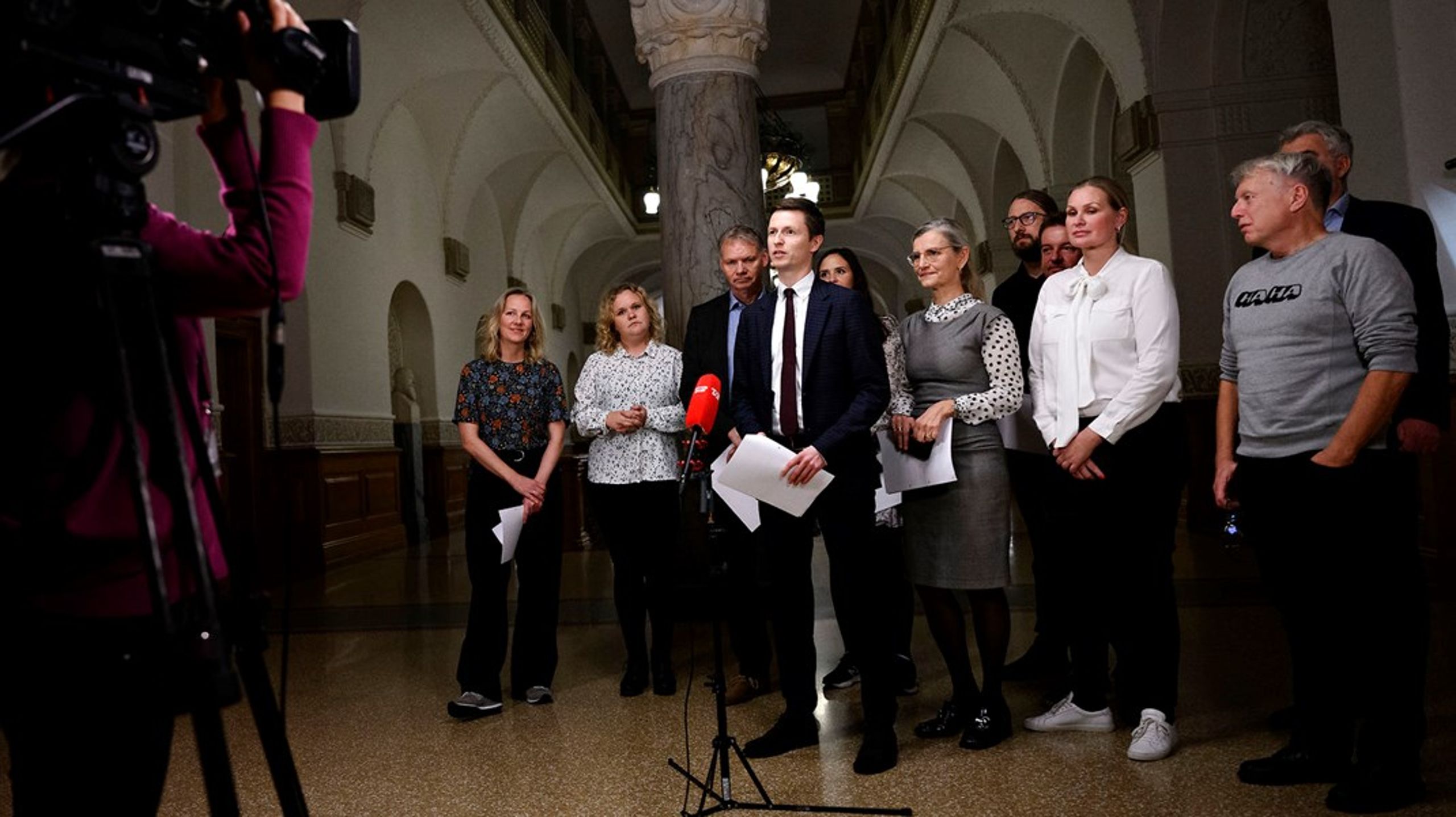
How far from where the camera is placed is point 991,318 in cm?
321

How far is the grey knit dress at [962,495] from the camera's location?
3.11 meters

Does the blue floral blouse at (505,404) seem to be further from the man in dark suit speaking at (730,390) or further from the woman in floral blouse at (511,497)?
the man in dark suit speaking at (730,390)

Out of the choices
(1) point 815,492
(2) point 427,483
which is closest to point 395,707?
(1) point 815,492

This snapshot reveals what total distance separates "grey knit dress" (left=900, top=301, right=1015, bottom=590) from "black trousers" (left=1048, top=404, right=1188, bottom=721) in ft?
0.81

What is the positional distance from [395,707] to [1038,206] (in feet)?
10.5

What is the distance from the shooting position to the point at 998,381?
3156 mm

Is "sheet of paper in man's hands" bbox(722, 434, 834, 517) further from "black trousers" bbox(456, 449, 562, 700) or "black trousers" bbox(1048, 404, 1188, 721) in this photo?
"black trousers" bbox(456, 449, 562, 700)

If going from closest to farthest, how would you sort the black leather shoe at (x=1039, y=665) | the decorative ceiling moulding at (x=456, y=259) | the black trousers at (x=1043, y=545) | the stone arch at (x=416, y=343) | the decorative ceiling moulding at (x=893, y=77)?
1. the black trousers at (x=1043, y=545)
2. the black leather shoe at (x=1039, y=665)
3. the decorative ceiling moulding at (x=893, y=77)
4. the stone arch at (x=416, y=343)
5. the decorative ceiling moulding at (x=456, y=259)

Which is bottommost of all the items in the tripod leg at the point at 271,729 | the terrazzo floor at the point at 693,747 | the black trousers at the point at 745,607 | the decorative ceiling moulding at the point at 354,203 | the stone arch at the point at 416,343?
the terrazzo floor at the point at 693,747

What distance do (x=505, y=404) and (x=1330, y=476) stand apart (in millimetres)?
2768

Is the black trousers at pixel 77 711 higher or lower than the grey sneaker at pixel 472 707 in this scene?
higher

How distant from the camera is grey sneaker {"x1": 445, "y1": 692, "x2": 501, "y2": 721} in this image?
3.74 m

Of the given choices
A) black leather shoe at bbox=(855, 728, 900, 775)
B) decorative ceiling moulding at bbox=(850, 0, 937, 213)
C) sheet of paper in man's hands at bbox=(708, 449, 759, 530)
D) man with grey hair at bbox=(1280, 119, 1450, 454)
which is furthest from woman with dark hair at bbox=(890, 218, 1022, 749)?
decorative ceiling moulding at bbox=(850, 0, 937, 213)

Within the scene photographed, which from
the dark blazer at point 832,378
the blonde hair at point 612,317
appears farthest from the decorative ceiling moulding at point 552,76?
the dark blazer at point 832,378
